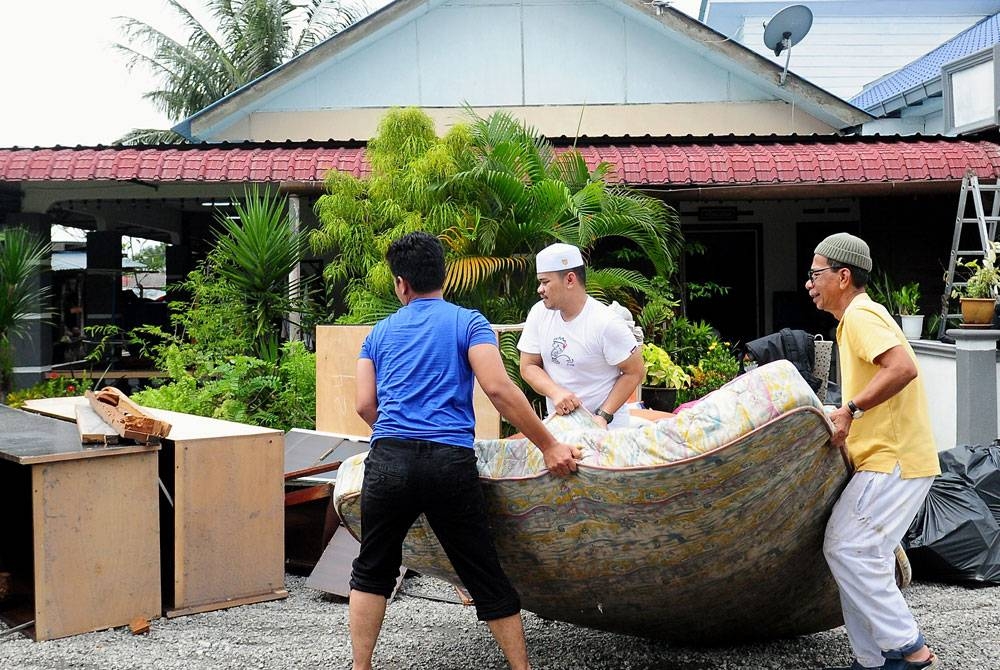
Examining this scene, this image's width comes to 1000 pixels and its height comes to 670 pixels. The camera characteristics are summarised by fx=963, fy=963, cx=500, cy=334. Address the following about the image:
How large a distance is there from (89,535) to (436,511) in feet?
7.09

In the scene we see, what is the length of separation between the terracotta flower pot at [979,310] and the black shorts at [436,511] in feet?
Result: 18.1

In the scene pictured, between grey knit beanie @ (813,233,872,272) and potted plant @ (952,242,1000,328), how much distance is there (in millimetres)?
4420

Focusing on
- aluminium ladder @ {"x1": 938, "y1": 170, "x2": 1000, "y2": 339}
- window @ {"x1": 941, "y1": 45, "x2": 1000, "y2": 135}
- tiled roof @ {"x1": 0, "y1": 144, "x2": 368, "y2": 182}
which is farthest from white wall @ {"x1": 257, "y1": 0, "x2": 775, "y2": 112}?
aluminium ladder @ {"x1": 938, "y1": 170, "x2": 1000, "y2": 339}

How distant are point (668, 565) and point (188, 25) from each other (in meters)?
26.1

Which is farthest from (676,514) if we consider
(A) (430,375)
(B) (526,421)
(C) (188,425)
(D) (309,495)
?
(C) (188,425)

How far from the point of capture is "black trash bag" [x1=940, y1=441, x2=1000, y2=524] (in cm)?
588

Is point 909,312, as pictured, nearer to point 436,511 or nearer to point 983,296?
point 983,296

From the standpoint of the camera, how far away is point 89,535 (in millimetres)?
4684

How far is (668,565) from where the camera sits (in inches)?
136

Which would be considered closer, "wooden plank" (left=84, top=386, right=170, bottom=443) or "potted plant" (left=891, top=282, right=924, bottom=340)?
"wooden plank" (left=84, top=386, right=170, bottom=443)

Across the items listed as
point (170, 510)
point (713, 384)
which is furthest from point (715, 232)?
point (170, 510)

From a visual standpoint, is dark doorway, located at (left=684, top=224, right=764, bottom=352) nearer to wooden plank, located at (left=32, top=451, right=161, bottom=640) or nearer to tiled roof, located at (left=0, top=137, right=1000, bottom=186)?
tiled roof, located at (left=0, top=137, right=1000, bottom=186)

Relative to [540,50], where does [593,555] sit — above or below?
below

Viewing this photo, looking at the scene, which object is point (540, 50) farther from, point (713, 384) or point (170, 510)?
point (170, 510)
